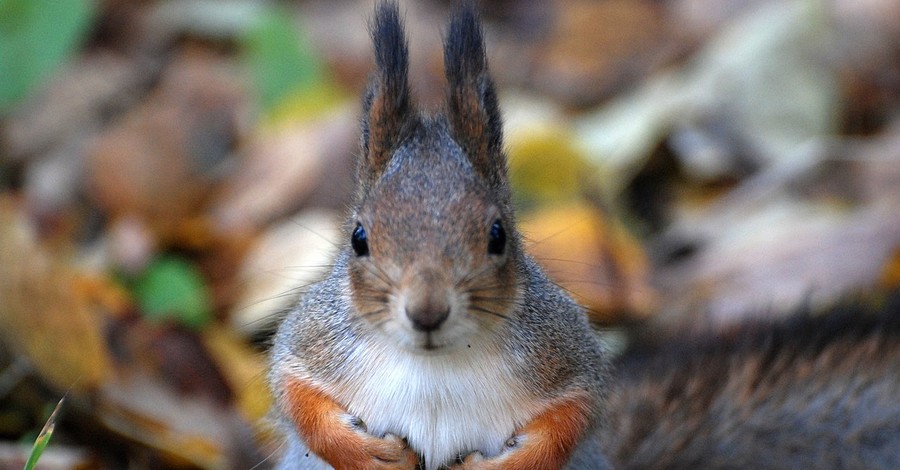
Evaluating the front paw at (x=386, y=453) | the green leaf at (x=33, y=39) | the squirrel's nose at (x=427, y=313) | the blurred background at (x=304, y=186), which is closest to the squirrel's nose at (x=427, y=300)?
the squirrel's nose at (x=427, y=313)

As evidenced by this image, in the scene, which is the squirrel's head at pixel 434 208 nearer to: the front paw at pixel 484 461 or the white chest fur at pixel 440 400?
the white chest fur at pixel 440 400

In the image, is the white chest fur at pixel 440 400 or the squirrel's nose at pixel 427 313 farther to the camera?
the white chest fur at pixel 440 400

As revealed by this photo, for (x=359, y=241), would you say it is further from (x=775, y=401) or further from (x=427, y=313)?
(x=775, y=401)

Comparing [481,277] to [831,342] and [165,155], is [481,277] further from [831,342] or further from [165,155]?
[165,155]

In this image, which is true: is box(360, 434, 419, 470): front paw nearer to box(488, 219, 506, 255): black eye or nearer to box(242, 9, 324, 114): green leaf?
box(488, 219, 506, 255): black eye

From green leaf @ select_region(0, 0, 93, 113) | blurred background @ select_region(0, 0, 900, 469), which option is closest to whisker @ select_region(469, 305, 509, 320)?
blurred background @ select_region(0, 0, 900, 469)

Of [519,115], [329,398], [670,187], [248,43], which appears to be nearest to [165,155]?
[248,43]
